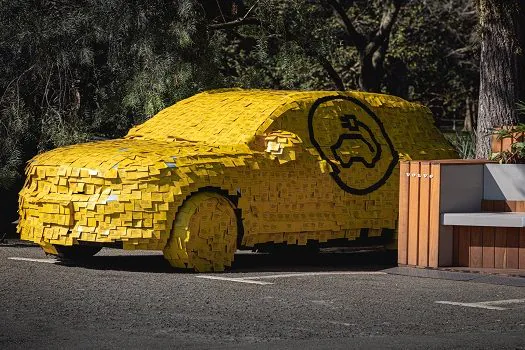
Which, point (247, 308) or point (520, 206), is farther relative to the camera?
point (520, 206)

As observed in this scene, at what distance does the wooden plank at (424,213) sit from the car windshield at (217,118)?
159 centimetres

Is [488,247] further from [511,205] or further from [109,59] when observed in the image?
[109,59]

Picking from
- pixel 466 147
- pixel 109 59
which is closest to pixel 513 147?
pixel 466 147

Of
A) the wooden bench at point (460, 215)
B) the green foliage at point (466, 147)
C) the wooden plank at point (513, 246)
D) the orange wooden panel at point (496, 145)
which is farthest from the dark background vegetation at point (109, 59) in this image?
the wooden plank at point (513, 246)

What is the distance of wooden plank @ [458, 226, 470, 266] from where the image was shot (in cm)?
1204

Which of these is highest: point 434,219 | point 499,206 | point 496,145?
point 496,145

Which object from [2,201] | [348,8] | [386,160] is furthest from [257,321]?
[348,8]

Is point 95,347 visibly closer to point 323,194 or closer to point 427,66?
point 323,194

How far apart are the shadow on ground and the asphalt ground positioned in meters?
0.03

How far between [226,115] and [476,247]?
284 centimetres

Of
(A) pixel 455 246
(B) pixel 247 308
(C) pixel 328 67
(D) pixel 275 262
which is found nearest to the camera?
(B) pixel 247 308

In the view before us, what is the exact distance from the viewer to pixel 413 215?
12.2m

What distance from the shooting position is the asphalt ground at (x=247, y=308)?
7.82m

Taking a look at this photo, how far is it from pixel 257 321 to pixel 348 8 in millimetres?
21288
